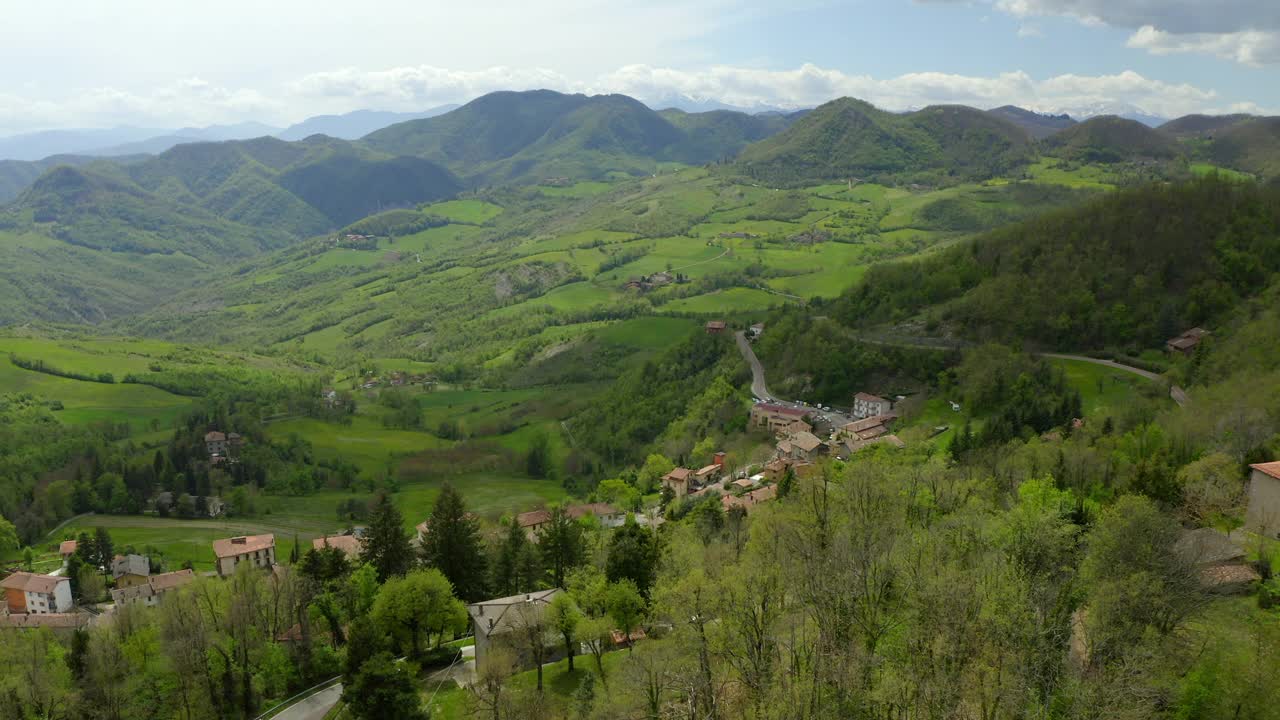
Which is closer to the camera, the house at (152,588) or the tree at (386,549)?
the tree at (386,549)

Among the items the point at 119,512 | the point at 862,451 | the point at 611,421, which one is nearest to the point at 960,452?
the point at 862,451

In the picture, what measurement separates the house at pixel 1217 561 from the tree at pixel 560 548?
115 ft

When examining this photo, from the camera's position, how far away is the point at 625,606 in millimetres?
39750

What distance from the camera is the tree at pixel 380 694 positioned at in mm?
33656

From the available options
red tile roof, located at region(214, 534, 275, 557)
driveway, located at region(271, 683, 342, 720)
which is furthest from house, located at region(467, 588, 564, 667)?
red tile roof, located at region(214, 534, 275, 557)

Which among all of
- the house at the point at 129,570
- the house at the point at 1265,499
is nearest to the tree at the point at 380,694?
the house at the point at 1265,499

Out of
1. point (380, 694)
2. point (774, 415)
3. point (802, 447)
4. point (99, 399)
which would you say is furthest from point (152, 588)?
point (99, 399)

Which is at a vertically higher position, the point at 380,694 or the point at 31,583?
the point at 380,694

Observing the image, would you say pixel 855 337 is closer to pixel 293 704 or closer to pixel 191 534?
pixel 293 704

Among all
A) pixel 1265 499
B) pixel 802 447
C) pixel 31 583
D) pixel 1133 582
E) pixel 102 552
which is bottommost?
pixel 102 552

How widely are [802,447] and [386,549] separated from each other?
1613 inches

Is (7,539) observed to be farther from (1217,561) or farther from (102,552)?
(1217,561)

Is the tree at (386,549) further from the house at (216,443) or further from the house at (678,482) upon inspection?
the house at (216,443)

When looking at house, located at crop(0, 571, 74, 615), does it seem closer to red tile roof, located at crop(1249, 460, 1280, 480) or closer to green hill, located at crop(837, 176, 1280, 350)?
red tile roof, located at crop(1249, 460, 1280, 480)
